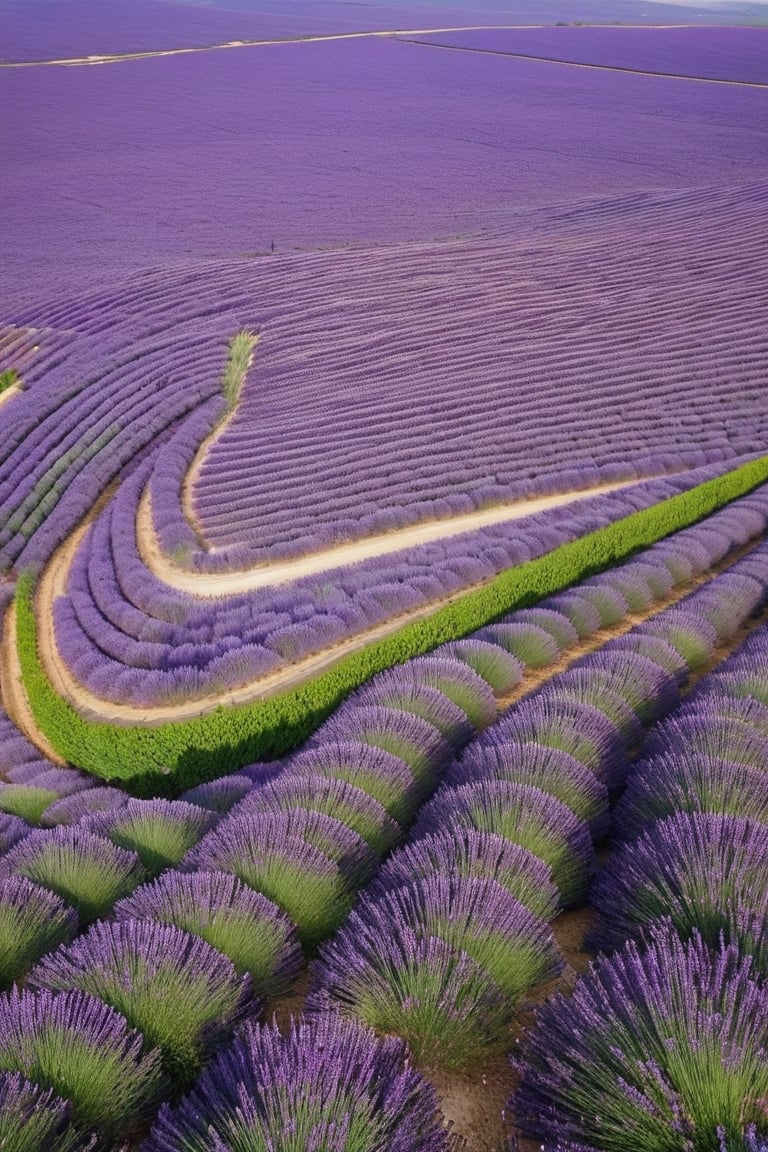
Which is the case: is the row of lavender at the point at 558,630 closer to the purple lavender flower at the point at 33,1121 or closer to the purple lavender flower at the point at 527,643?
the purple lavender flower at the point at 527,643

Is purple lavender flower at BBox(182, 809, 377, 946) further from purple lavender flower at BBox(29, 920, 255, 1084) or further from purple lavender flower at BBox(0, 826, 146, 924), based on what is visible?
purple lavender flower at BBox(29, 920, 255, 1084)

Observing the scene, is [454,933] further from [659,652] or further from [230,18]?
[230,18]

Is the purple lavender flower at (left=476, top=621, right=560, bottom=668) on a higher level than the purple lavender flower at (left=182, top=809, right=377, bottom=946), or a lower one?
lower

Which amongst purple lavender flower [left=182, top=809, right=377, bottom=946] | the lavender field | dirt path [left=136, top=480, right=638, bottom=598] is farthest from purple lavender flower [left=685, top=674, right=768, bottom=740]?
dirt path [left=136, top=480, right=638, bottom=598]

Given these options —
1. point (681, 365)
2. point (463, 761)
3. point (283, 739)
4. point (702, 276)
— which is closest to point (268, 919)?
point (463, 761)

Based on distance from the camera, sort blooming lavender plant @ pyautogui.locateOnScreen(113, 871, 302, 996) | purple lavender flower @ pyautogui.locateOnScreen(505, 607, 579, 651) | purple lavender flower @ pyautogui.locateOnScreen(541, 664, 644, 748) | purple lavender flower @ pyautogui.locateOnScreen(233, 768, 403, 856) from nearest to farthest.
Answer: blooming lavender plant @ pyautogui.locateOnScreen(113, 871, 302, 996) → purple lavender flower @ pyautogui.locateOnScreen(233, 768, 403, 856) → purple lavender flower @ pyautogui.locateOnScreen(541, 664, 644, 748) → purple lavender flower @ pyautogui.locateOnScreen(505, 607, 579, 651)

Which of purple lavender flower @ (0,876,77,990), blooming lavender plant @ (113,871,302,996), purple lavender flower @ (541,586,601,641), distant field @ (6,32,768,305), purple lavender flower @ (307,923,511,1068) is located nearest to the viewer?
purple lavender flower @ (307,923,511,1068)

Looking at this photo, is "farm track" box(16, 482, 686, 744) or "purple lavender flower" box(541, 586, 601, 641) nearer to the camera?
"purple lavender flower" box(541, 586, 601, 641)
